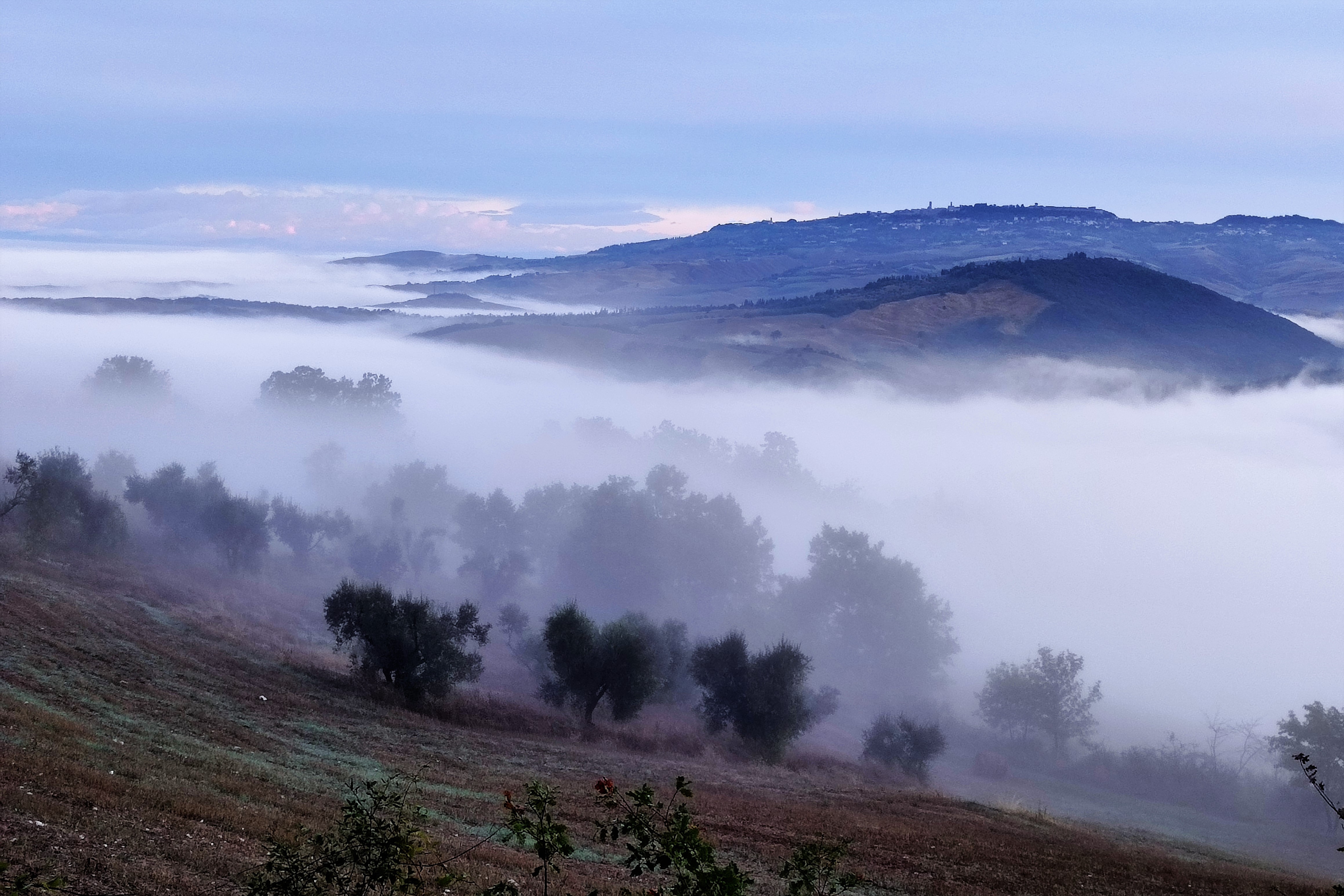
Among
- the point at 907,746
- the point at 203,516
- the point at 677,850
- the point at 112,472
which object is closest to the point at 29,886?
the point at 677,850

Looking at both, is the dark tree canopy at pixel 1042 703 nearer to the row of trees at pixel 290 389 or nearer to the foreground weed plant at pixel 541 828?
the foreground weed plant at pixel 541 828

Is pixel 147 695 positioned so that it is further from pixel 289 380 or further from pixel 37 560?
pixel 289 380

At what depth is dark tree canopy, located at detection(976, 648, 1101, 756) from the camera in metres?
80.9

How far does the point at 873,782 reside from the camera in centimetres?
5016

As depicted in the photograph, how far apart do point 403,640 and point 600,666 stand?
1081 cm

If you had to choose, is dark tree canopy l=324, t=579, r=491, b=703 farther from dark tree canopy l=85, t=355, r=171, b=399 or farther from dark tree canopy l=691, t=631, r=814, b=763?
dark tree canopy l=85, t=355, r=171, b=399

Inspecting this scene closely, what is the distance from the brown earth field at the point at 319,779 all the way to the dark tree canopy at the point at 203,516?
30.3 metres

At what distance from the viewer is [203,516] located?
280 feet

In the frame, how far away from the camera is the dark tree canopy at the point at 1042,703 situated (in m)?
80.9

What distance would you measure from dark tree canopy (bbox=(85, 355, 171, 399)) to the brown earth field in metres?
117

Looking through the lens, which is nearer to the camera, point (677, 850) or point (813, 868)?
point (677, 850)

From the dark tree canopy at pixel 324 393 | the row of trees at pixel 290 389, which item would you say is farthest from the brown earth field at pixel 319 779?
the row of trees at pixel 290 389

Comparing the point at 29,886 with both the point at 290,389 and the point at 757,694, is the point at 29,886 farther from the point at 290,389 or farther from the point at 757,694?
the point at 290,389

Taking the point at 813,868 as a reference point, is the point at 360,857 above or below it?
above
